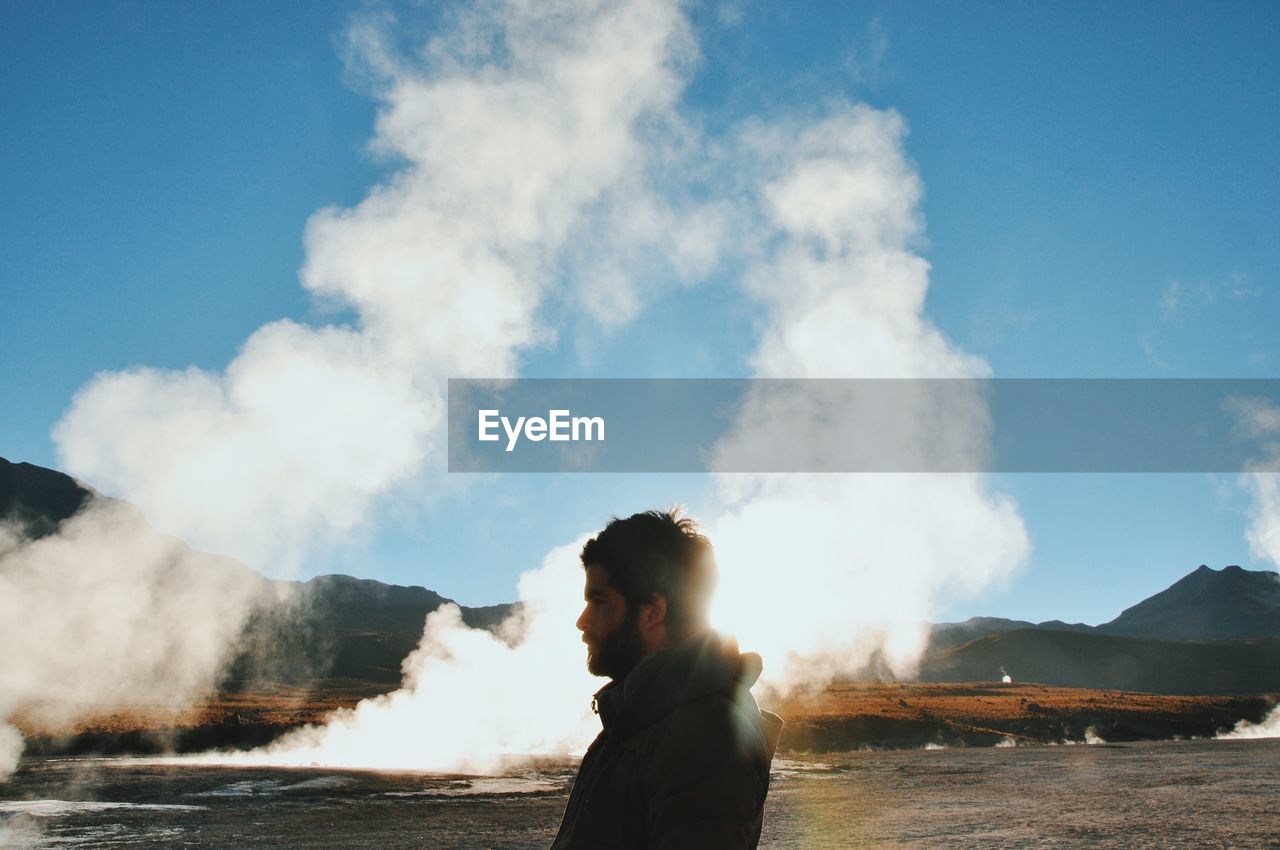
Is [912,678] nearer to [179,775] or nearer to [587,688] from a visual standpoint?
[587,688]

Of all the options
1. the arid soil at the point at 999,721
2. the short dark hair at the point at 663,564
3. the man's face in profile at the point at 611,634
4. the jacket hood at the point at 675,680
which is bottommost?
the arid soil at the point at 999,721

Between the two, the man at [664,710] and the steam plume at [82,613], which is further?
the steam plume at [82,613]

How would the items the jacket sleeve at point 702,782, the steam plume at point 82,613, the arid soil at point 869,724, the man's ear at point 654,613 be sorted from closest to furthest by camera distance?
the jacket sleeve at point 702,782 → the man's ear at point 654,613 → the arid soil at point 869,724 → the steam plume at point 82,613

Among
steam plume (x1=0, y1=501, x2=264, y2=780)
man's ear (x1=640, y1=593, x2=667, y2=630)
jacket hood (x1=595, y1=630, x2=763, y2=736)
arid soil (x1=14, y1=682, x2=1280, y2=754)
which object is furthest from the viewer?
steam plume (x1=0, y1=501, x2=264, y2=780)

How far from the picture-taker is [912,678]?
476 ft

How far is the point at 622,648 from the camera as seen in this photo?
88.9 inches

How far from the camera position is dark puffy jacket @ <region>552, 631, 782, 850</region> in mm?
1781

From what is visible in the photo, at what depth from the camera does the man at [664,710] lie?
5.89 ft

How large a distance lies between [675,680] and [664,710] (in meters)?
0.07

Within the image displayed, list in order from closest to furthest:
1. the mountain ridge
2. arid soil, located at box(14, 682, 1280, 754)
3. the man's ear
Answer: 1. the man's ear
2. arid soil, located at box(14, 682, 1280, 754)
3. the mountain ridge

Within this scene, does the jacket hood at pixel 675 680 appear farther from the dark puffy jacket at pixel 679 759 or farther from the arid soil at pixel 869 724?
the arid soil at pixel 869 724

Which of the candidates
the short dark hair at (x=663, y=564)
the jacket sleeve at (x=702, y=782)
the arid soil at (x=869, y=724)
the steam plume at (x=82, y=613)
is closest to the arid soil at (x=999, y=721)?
the arid soil at (x=869, y=724)

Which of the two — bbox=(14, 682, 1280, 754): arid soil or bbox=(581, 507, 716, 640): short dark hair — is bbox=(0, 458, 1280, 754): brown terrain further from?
bbox=(581, 507, 716, 640): short dark hair

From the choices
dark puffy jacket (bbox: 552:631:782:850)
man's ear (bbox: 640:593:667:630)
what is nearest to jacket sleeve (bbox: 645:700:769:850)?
dark puffy jacket (bbox: 552:631:782:850)
